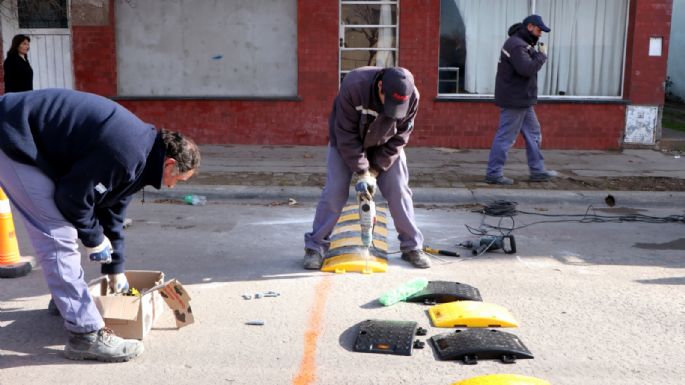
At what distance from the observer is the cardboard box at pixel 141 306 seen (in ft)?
15.6

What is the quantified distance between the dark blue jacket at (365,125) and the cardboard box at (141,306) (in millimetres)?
1842

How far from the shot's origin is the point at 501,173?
34.2 feet

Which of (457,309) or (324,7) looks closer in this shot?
(457,309)

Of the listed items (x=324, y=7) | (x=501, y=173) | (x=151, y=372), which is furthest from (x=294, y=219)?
(x=324, y=7)

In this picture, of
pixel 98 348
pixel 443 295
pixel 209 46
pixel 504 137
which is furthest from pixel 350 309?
pixel 209 46

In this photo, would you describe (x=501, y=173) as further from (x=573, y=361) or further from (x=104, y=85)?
(x=104, y=85)

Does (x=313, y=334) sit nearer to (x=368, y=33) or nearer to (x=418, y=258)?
(x=418, y=258)

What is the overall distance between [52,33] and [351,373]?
11993 mm

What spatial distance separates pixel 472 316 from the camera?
16.9ft

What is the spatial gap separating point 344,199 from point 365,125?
712mm

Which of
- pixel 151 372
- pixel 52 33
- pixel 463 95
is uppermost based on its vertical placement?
pixel 52 33

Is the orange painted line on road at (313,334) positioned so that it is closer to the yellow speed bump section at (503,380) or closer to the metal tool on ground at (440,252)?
the yellow speed bump section at (503,380)

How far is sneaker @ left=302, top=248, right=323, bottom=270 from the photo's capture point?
6.51 meters

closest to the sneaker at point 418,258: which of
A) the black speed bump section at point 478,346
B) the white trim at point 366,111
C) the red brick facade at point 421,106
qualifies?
the white trim at point 366,111
